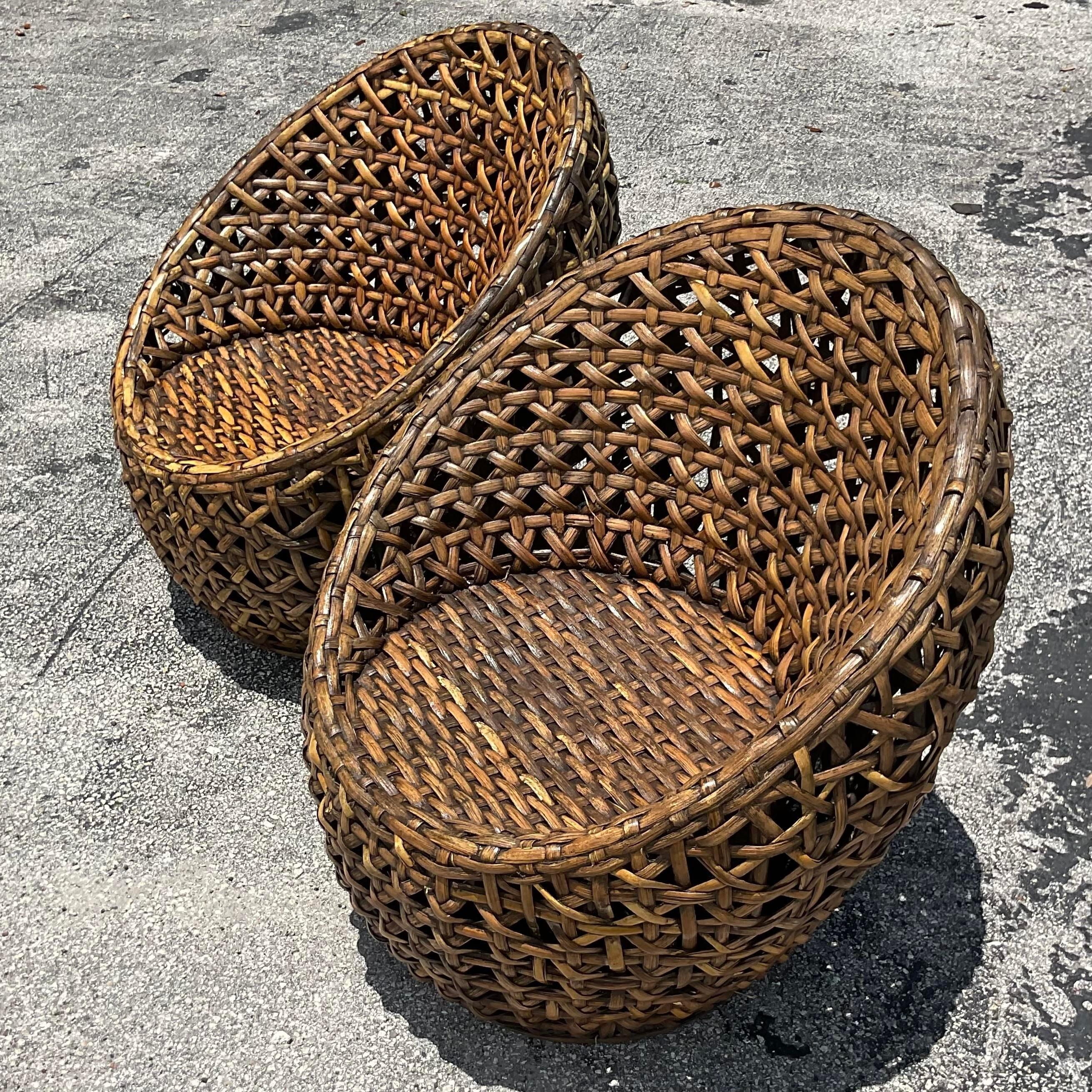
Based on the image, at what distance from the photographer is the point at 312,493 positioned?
7.80ft

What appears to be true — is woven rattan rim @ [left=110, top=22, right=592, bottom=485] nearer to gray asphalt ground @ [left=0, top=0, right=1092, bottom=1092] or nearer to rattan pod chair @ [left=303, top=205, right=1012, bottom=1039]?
rattan pod chair @ [left=303, top=205, right=1012, bottom=1039]

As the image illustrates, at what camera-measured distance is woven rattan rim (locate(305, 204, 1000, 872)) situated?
1.58m

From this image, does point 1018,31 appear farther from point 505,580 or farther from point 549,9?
point 505,580

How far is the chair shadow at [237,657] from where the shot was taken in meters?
2.75

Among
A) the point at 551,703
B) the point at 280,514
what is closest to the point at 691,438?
the point at 551,703

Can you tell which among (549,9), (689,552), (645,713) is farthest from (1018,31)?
(645,713)

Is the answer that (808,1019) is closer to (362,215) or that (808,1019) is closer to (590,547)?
(590,547)

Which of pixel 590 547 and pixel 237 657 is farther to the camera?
pixel 237 657

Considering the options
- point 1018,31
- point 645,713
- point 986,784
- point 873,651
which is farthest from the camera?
point 1018,31

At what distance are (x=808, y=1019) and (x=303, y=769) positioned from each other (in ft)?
3.48

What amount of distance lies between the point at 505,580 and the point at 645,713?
43 centimetres

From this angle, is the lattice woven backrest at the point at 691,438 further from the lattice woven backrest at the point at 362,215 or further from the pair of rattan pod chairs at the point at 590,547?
the lattice woven backrest at the point at 362,215

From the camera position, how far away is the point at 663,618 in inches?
86.7

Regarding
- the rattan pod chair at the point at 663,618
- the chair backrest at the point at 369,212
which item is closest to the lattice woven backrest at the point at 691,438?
the rattan pod chair at the point at 663,618
